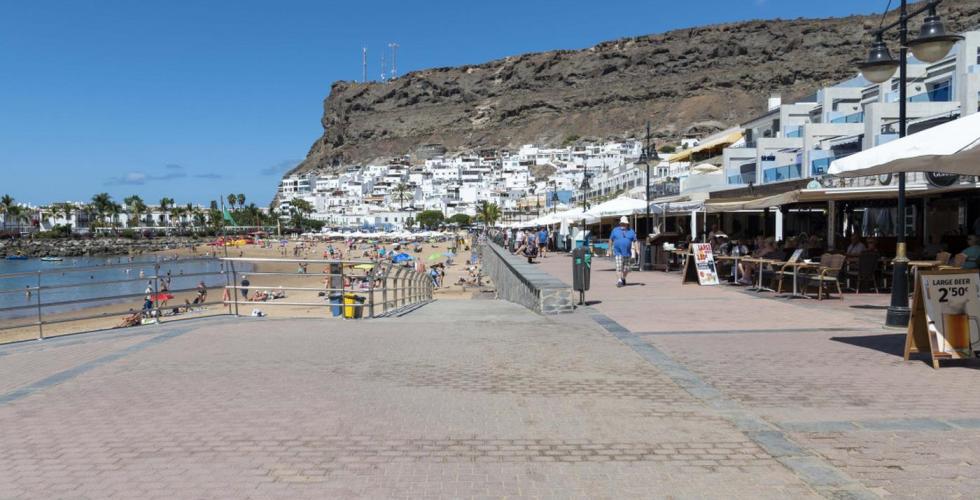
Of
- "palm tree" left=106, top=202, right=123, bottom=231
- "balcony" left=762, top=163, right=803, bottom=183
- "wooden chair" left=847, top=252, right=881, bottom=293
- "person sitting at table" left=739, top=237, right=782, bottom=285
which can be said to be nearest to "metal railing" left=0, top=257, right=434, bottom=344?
"person sitting at table" left=739, top=237, right=782, bottom=285

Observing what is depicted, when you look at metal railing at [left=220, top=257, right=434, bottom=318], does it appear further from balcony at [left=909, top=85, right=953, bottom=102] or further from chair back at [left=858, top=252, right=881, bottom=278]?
balcony at [left=909, top=85, right=953, bottom=102]

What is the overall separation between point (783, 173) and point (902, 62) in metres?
19.1

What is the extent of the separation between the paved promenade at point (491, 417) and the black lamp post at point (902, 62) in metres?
0.55

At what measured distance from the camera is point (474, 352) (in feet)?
25.5

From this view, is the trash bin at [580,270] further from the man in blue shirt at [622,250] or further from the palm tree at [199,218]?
the palm tree at [199,218]

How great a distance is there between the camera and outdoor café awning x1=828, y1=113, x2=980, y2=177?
6.36m

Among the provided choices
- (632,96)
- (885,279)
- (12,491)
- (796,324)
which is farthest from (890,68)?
(632,96)

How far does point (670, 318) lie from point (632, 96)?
16059 centimetres

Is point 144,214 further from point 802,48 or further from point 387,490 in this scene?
point 387,490

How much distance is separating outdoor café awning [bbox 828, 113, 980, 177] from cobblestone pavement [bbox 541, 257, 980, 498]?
1.93 m

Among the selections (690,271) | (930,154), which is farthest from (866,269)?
(930,154)

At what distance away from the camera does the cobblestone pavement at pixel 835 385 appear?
13.6 feet

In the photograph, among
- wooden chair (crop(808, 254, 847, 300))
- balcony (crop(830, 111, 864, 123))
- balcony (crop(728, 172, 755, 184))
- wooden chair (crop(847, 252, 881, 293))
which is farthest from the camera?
balcony (crop(728, 172, 755, 184))

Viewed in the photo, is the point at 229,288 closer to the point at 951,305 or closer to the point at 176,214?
the point at 951,305
